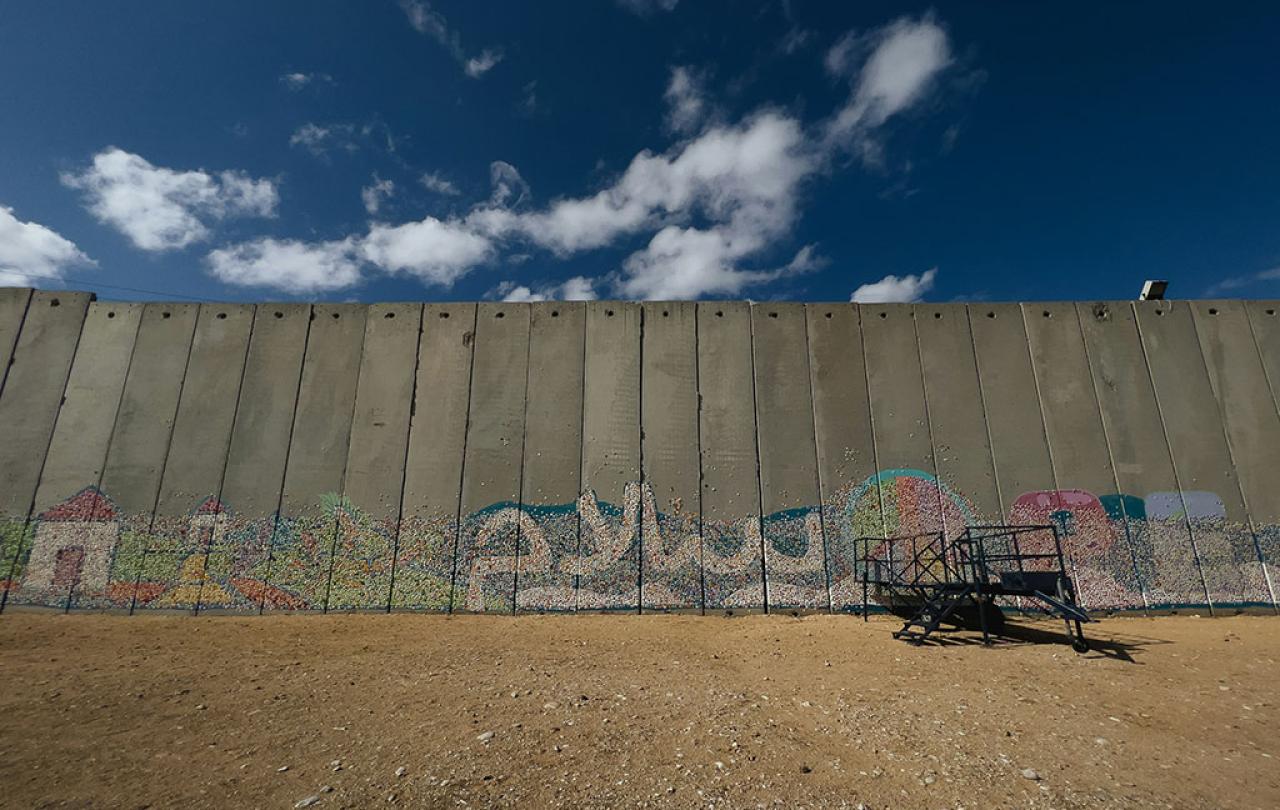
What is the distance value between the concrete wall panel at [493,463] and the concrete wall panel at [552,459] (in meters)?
0.20

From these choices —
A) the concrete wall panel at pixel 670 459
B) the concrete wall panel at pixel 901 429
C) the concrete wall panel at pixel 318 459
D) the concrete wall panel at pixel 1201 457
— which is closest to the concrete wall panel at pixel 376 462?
the concrete wall panel at pixel 318 459

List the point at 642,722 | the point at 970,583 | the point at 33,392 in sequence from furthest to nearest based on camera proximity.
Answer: the point at 33,392, the point at 970,583, the point at 642,722

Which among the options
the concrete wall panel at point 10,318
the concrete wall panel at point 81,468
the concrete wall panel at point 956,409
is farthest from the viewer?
the concrete wall panel at point 10,318

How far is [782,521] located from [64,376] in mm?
16077

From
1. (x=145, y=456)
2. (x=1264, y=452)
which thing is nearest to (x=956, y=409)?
(x=1264, y=452)

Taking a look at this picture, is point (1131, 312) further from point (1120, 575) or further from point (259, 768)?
point (259, 768)

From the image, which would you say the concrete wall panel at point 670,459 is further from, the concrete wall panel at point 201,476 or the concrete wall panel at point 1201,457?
the concrete wall panel at point 1201,457

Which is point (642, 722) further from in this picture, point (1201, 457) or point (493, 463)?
point (1201, 457)

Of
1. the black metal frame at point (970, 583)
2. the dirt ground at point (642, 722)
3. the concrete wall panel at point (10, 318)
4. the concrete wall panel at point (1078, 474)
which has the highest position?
the concrete wall panel at point (10, 318)

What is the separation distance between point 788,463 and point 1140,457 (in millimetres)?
7239

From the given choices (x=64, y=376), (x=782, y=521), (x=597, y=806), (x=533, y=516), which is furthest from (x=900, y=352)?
(x=64, y=376)

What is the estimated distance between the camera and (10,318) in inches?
537

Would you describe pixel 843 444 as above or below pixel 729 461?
above

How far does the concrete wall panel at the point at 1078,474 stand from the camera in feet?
37.1
